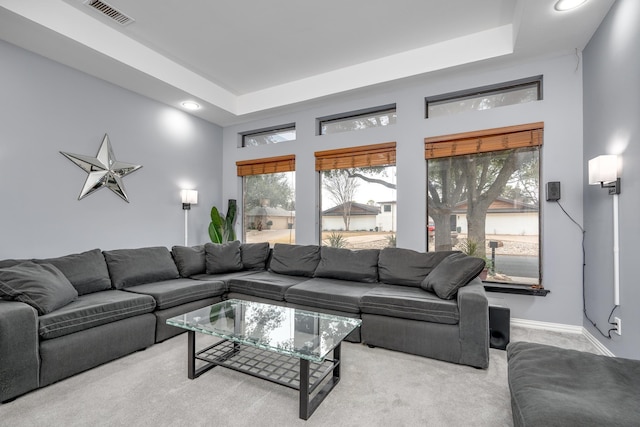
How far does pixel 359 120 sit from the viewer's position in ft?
14.7

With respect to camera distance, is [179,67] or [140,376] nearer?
[140,376]

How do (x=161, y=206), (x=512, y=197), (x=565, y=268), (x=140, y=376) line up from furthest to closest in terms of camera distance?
1. (x=161, y=206)
2. (x=512, y=197)
3. (x=565, y=268)
4. (x=140, y=376)

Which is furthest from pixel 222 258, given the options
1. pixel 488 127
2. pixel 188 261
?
pixel 488 127

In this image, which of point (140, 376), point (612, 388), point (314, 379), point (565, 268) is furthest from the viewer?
point (565, 268)

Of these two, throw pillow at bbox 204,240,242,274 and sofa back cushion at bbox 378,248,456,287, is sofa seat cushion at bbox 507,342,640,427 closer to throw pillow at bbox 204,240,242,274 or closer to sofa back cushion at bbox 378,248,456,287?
sofa back cushion at bbox 378,248,456,287

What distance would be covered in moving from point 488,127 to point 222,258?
366cm

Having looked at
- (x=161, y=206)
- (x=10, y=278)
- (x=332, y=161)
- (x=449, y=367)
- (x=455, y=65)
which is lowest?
(x=449, y=367)

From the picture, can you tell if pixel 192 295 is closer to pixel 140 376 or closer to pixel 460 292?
pixel 140 376

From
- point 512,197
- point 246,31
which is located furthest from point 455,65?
point 246,31

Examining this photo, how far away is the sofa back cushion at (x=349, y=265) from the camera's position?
3.52 meters

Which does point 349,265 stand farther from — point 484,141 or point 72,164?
point 72,164

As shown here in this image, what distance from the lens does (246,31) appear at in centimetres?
329

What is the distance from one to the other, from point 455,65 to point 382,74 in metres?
0.84

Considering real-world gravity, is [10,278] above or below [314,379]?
above
